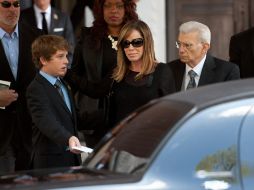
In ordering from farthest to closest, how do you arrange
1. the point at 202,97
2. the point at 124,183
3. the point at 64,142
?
1. the point at 64,142
2. the point at 202,97
3. the point at 124,183

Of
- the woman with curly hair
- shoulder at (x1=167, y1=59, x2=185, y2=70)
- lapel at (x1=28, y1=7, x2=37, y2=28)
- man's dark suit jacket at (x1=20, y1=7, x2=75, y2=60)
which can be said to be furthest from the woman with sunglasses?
lapel at (x1=28, y1=7, x2=37, y2=28)

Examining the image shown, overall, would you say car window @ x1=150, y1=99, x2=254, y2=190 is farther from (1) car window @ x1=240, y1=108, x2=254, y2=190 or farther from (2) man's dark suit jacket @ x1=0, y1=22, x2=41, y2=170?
(2) man's dark suit jacket @ x1=0, y1=22, x2=41, y2=170

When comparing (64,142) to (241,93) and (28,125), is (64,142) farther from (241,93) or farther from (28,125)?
(241,93)

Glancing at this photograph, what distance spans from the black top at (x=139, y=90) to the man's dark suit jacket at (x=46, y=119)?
1.24ft

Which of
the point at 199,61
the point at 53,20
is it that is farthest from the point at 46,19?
the point at 199,61

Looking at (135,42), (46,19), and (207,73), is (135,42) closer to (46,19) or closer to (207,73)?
(207,73)

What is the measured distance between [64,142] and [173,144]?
2.18 m

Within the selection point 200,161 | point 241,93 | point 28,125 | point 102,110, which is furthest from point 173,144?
point 28,125

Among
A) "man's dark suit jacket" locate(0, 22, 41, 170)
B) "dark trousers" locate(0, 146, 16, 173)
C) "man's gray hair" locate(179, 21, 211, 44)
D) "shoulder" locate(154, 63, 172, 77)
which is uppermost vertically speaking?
"man's gray hair" locate(179, 21, 211, 44)

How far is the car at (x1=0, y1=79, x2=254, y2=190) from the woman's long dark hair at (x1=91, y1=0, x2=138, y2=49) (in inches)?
123

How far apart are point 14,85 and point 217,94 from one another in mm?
3404

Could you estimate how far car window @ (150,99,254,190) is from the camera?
5.26m

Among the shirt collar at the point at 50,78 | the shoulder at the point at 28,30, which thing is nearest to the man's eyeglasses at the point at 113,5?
the shoulder at the point at 28,30

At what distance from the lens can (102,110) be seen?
26.2ft
